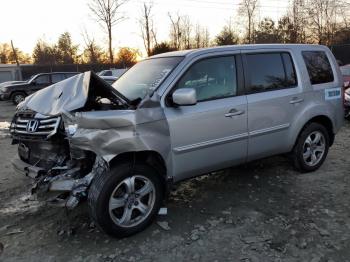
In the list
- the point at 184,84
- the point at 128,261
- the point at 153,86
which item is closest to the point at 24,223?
the point at 128,261

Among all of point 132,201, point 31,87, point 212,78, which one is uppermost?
point 212,78

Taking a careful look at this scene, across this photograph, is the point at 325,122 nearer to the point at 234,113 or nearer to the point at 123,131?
the point at 234,113

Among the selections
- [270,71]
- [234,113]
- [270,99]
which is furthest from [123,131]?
[270,71]

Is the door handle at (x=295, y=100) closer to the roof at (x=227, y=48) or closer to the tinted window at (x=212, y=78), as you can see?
the roof at (x=227, y=48)

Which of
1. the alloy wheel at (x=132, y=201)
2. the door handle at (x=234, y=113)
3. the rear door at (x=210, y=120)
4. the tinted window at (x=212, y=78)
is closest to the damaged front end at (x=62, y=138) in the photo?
the alloy wheel at (x=132, y=201)

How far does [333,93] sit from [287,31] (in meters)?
33.4

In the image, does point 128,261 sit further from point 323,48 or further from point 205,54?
point 323,48

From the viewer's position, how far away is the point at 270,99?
4.84 metres

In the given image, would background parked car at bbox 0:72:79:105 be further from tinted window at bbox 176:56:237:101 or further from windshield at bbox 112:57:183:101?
tinted window at bbox 176:56:237:101

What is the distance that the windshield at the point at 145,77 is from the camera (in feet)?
14.1

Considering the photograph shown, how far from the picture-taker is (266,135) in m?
4.88

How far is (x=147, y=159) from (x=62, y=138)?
35.6 inches

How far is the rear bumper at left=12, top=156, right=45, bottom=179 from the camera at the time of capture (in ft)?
13.1

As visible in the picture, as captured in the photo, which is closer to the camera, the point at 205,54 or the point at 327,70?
the point at 205,54
